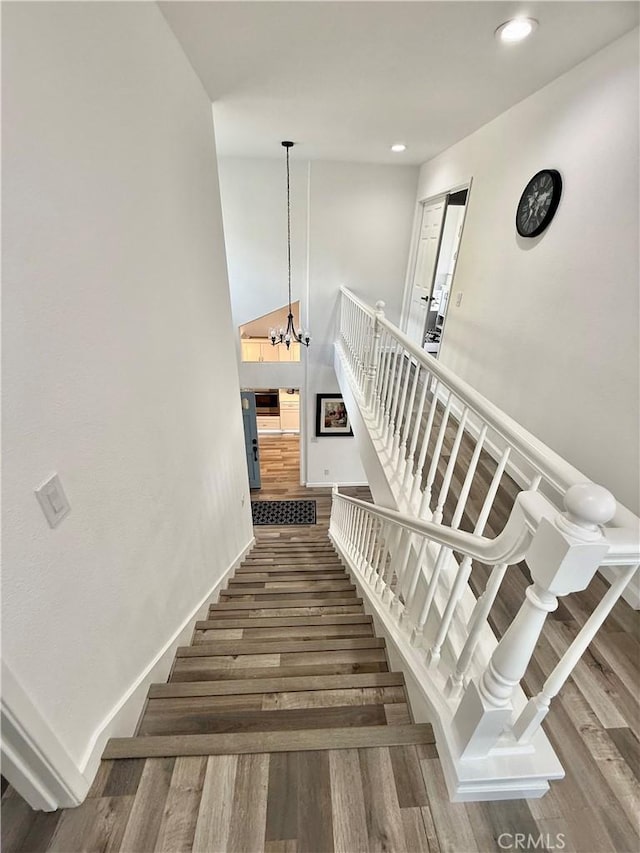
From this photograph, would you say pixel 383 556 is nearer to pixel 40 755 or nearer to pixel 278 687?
pixel 278 687

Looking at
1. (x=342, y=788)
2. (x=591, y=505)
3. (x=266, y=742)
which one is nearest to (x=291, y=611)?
(x=266, y=742)

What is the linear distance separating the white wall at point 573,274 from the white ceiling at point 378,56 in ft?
0.69

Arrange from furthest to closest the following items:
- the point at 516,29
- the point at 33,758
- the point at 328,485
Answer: the point at 328,485
the point at 516,29
the point at 33,758

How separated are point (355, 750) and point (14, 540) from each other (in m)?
1.10

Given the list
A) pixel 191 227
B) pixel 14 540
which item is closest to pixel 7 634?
pixel 14 540

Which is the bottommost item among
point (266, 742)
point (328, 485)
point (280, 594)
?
point (328, 485)

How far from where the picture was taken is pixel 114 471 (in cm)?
121

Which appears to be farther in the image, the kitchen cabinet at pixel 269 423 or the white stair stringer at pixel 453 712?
the kitchen cabinet at pixel 269 423

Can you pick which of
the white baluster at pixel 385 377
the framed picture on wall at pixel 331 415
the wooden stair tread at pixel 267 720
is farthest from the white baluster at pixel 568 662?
the framed picture on wall at pixel 331 415

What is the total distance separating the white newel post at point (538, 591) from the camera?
64 cm

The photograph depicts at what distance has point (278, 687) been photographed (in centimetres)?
148

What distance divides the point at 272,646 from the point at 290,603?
0.68m

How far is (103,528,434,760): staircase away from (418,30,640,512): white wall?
1510 millimetres

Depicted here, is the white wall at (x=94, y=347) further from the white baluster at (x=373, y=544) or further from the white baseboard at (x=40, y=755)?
the white baluster at (x=373, y=544)
